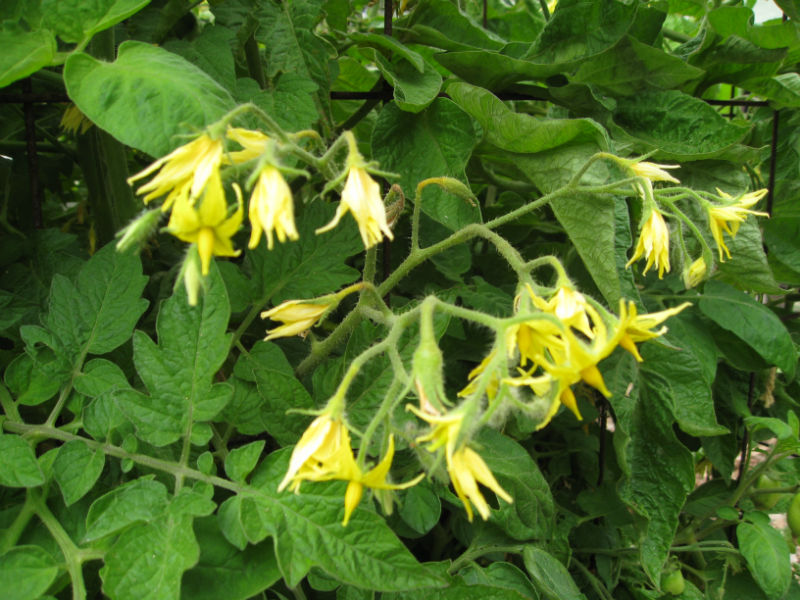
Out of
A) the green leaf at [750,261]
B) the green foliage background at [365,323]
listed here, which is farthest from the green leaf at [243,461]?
the green leaf at [750,261]

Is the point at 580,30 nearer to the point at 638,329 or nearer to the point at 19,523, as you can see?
the point at 638,329

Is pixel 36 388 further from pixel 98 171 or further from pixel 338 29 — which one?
pixel 338 29

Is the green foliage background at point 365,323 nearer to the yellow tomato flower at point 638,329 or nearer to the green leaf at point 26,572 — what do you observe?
the green leaf at point 26,572

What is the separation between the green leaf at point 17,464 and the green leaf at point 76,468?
0.02 meters

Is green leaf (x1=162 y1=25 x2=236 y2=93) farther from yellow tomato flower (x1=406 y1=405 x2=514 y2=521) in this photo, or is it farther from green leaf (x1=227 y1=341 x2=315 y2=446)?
yellow tomato flower (x1=406 y1=405 x2=514 y2=521)

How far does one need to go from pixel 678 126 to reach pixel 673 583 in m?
0.62

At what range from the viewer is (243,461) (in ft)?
1.88

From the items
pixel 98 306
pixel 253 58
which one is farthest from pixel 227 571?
pixel 253 58

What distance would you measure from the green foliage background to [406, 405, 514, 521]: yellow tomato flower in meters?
0.12

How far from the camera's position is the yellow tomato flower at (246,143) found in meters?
0.49

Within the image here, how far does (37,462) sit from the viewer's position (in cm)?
55

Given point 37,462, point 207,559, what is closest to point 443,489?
point 207,559

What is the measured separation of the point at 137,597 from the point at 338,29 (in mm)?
747

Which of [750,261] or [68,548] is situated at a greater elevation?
[750,261]
